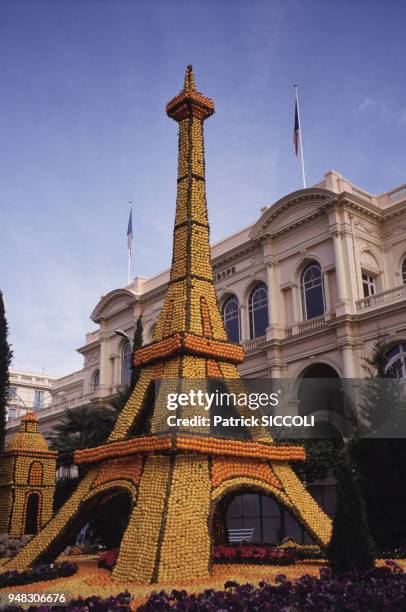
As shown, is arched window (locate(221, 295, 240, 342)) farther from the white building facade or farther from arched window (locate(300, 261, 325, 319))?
arched window (locate(300, 261, 325, 319))

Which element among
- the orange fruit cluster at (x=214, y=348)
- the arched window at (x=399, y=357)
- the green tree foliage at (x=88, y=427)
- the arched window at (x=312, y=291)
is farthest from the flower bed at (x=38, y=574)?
the arched window at (x=312, y=291)

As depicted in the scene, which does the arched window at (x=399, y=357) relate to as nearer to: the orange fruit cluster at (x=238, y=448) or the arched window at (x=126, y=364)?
the orange fruit cluster at (x=238, y=448)

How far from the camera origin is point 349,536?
9.39m

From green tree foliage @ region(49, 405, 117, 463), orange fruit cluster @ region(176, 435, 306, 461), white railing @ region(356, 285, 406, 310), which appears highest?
white railing @ region(356, 285, 406, 310)

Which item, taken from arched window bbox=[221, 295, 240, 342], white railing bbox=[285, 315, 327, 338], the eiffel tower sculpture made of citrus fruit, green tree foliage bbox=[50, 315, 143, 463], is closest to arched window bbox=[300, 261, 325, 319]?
white railing bbox=[285, 315, 327, 338]

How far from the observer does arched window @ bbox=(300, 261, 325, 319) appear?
109 feet

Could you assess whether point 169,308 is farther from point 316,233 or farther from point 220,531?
point 316,233

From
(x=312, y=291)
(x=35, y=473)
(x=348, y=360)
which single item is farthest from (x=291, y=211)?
(x=35, y=473)

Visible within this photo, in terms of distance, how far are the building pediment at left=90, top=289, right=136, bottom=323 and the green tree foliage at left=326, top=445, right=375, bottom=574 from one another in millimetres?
36041

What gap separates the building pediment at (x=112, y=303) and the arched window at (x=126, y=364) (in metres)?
2.93

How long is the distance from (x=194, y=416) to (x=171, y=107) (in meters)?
8.75

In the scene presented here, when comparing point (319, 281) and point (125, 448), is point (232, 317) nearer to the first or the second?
point (319, 281)

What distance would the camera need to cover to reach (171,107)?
1634cm

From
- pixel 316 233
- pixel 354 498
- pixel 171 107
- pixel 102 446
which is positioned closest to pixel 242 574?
pixel 354 498
